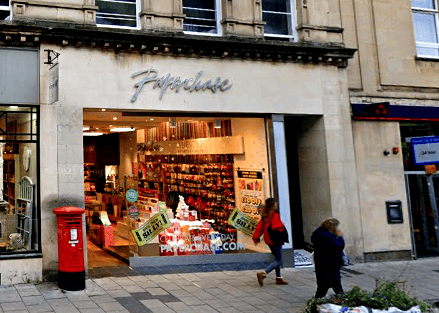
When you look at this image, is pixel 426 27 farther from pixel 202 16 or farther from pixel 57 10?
pixel 57 10

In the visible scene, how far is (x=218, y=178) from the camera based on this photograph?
12.9 meters

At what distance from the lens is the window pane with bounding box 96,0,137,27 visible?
1035cm

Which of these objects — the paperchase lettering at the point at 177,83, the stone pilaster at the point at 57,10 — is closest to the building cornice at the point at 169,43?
the stone pilaster at the point at 57,10

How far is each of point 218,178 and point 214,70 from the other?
11.3 ft

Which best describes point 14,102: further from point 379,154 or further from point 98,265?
point 379,154

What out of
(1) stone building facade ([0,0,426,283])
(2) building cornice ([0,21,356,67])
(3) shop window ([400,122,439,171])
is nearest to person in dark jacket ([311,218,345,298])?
(1) stone building facade ([0,0,426,283])

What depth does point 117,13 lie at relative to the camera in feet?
34.5

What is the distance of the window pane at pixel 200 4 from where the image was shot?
11322 mm

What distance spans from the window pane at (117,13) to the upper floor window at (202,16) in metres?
1.35

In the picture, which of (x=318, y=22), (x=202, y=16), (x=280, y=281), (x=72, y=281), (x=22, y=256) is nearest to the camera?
(x=72, y=281)

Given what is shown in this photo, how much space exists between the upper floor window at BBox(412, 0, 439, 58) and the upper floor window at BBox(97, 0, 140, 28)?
8668 millimetres

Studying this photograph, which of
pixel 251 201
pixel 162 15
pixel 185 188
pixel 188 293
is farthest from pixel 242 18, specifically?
pixel 188 293

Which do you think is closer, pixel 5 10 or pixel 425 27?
pixel 5 10

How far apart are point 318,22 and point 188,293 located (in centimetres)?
807
